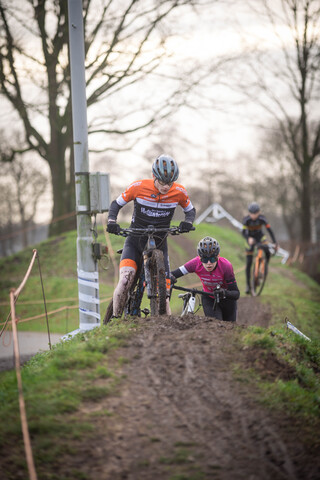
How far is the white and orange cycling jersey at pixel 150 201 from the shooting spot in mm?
7477

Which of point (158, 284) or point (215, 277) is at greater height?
point (158, 284)

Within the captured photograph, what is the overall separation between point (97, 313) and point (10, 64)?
1671cm

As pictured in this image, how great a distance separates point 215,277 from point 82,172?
2.95m

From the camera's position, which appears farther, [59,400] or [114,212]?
[114,212]

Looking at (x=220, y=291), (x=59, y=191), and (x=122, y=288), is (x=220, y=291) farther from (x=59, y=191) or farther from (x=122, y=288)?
(x=59, y=191)

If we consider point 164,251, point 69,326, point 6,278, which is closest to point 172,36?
point 6,278

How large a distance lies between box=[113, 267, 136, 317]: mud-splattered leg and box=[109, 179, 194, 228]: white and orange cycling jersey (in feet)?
2.07

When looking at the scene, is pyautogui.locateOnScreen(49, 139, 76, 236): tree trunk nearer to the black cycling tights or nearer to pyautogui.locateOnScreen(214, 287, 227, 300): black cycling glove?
the black cycling tights

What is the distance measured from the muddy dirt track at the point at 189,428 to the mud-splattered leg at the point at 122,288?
6.35ft

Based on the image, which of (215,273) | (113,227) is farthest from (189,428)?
(215,273)

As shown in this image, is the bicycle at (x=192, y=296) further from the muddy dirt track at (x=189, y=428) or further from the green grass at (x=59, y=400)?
the green grass at (x=59, y=400)

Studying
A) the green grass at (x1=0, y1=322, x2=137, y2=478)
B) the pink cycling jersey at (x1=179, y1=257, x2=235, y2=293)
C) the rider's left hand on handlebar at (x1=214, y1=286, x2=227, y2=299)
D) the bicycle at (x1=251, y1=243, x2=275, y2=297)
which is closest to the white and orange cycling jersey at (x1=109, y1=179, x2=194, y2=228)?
the pink cycling jersey at (x1=179, y1=257, x2=235, y2=293)

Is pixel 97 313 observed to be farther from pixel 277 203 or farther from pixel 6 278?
pixel 277 203

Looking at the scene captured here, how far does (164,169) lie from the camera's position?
7.18 metres
